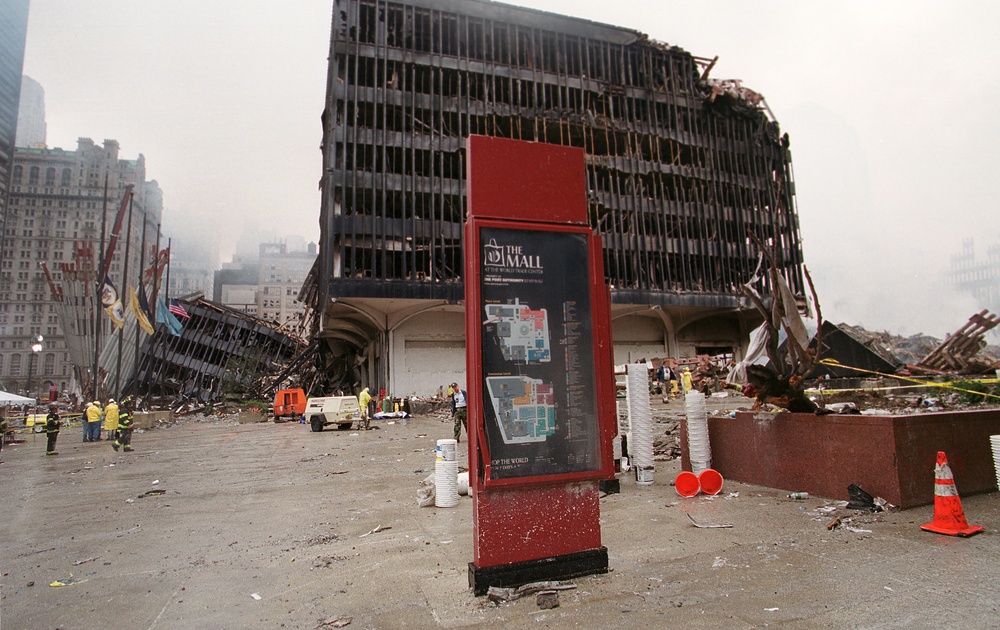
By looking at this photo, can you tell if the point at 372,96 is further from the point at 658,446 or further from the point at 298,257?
the point at 298,257

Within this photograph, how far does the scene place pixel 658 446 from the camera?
11250mm

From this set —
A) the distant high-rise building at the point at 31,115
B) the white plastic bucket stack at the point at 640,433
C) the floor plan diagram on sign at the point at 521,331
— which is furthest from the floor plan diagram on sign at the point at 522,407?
the distant high-rise building at the point at 31,115

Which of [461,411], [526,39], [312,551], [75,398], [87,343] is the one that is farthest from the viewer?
[75,398]

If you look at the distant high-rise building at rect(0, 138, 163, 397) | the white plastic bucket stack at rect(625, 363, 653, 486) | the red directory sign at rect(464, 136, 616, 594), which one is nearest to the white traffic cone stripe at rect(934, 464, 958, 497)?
the red directory sign at rect(464, 136, 616, 594)

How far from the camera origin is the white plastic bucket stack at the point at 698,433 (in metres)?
7.49

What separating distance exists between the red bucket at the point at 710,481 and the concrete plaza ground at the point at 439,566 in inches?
5.6

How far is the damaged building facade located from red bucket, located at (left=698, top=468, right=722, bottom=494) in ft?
95.2

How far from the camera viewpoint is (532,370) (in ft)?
Result: 12.6

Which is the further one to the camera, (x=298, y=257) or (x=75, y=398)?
(x=298, y=257)

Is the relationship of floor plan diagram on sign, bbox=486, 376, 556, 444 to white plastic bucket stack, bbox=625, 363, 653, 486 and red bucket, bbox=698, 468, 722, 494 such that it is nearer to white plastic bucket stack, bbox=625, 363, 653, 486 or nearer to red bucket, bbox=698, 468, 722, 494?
red bucket, bbox=698, 468, 722, 494

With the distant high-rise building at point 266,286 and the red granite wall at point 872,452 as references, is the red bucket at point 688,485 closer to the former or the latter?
the red granite wall at point 872,452

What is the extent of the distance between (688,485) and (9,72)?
345 ft

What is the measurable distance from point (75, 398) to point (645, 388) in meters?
52.8

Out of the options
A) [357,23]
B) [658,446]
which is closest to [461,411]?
[658,446]
